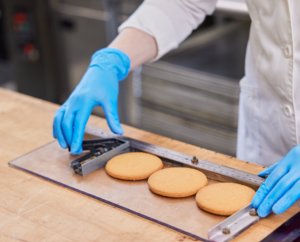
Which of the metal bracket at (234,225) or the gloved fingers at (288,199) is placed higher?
the gloved fingers at (288,199)

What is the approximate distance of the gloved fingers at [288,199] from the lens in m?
1.04

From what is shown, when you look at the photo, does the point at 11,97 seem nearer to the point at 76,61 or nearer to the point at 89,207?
the point at 89,207

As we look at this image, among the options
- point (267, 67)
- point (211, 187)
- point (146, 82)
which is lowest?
point (146, 82)

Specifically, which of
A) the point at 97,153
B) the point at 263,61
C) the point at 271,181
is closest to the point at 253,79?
the point at 263,61

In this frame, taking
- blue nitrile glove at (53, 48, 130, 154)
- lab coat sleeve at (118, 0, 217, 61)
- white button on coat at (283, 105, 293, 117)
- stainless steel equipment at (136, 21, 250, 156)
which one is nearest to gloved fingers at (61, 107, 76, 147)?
blue nitrile glove at (53, 48, 130, 154)

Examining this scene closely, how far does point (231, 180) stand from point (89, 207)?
0.45m

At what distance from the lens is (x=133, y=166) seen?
1.30 meters

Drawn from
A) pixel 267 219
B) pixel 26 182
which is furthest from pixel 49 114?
pixel 267 219

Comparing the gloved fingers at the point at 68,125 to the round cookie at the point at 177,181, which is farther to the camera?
the gloved fingers at the point at 68,125

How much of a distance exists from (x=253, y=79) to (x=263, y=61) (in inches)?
4.6

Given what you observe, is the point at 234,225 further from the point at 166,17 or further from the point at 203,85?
the point at 203,85

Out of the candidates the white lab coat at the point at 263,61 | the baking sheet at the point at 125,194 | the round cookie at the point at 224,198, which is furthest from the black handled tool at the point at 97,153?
the white lab coat at the point at 263,61

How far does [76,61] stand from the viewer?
340 cm

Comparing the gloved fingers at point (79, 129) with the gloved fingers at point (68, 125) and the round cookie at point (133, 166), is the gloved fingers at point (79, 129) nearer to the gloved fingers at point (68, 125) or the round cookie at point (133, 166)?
the gloved fingers at point (68, 125)
